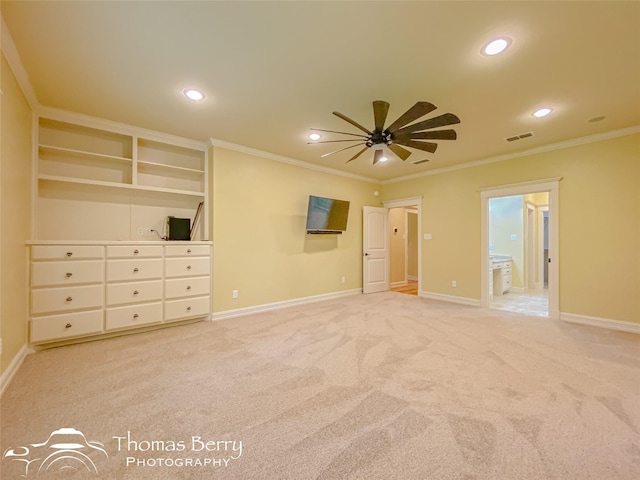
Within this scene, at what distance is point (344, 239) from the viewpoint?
580cm

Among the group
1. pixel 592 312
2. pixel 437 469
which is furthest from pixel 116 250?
pixel 592 312

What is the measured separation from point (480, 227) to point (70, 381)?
5.85 meters

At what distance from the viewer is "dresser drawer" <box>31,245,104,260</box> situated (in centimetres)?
277

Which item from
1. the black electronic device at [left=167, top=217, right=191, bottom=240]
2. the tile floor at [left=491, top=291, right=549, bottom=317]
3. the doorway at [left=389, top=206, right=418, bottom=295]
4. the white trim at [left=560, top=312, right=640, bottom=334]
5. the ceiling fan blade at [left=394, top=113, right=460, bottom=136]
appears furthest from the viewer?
the doorway at [left=389, top=206, right=418, bottom=295]

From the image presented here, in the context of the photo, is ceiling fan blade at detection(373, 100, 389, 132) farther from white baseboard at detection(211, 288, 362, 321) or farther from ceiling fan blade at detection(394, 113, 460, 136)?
white baseboard at detection(211, 288, 362, 321)

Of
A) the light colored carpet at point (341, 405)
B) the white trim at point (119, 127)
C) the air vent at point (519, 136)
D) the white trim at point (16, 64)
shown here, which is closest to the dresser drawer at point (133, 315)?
the light colored carpet at point (341, 405)

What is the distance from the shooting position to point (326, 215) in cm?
512

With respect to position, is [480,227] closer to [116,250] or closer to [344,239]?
[344,239]

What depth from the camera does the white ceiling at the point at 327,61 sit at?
176cm

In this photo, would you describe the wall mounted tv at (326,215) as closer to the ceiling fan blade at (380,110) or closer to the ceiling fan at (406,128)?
the ceiling fan at (406,128)

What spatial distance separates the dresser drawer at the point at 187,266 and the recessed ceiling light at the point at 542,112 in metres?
4.56

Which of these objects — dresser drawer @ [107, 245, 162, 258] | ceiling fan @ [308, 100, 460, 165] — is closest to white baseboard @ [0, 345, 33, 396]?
dresser drawer @ [107, 245, 162, 258]

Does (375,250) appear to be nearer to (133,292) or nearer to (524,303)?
(524,303)

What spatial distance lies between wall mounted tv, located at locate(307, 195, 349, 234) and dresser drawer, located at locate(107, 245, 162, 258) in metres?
2.44
